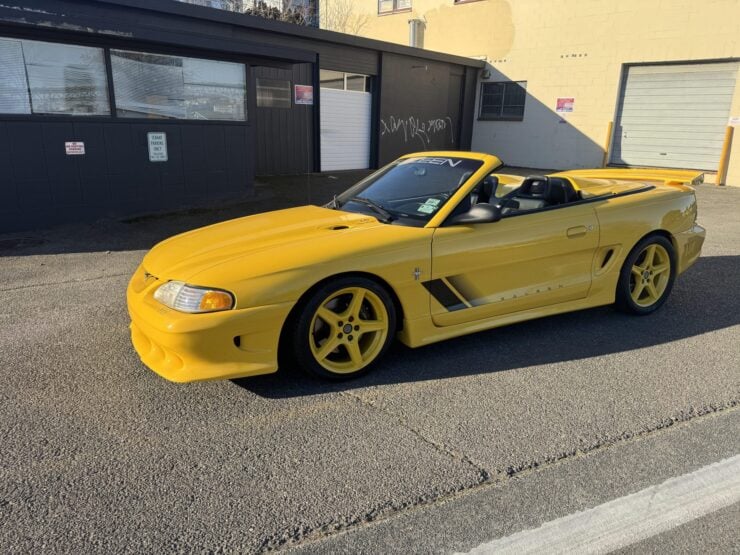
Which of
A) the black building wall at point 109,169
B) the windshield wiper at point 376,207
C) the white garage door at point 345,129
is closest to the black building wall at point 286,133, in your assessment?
the white garage door at point 345,129

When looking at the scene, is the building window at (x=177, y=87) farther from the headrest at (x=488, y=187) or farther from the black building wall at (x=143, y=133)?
the headrest at (x=488, y=187)

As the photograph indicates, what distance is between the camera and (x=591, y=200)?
4477 mm

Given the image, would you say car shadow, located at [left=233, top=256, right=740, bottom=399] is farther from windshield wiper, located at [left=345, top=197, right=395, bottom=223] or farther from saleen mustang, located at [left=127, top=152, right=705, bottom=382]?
windshield wiper, located at [left=345, top=197, right=395, bottom=223]

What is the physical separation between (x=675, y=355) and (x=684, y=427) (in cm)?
111

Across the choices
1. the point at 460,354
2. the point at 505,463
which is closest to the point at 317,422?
the point at 505,463

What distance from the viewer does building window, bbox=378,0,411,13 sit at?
2221 cm

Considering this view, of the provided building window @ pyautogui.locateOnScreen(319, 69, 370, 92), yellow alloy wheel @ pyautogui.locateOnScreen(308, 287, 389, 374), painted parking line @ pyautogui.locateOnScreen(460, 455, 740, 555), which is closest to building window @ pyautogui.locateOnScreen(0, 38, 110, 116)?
yellow alloy wheel @ pyautogui.locateOnScreen(308, 287, 389, 374)

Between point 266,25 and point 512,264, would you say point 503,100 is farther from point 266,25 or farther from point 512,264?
point 512,264

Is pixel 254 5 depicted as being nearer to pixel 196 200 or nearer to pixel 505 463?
pixel 196 200

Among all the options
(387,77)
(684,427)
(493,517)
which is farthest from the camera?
(387,77)

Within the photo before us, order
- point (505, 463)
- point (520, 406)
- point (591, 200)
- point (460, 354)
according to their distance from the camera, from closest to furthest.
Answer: point (505, 463) → point (520, 406) → point (460, 354) → point (591, 200)

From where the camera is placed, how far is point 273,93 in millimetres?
14453

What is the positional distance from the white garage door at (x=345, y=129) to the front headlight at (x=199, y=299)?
13.0 m

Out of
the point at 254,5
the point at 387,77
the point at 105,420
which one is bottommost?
the point at 105,420
